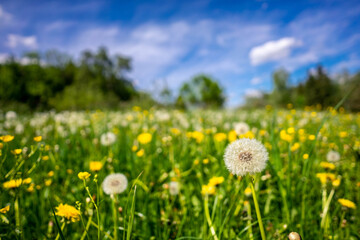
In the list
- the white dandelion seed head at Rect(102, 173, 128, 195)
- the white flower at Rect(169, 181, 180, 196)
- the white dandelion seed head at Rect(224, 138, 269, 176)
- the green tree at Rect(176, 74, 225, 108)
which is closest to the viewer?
the white dandelion seed head at Rect(224, 138, 269, 176)

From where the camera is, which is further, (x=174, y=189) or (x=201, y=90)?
(x=201, y=90)

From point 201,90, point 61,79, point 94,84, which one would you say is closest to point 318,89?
point 201,90

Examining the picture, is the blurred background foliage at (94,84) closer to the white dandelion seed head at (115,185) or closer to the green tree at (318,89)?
the green tree at (318,89)

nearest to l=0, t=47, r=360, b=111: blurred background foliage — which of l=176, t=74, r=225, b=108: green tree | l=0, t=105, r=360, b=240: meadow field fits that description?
l=176, t=74, r=225, b=108: green tree

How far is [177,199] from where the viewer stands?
62.1 inches

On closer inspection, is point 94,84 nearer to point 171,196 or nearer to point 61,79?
point 61,79

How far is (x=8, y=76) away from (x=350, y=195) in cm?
3848

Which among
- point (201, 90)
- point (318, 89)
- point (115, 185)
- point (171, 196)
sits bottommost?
point (171, 196)

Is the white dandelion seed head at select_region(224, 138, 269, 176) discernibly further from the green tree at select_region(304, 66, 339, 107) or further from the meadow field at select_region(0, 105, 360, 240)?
the green tree at select_region(304, 66, 339, 107)

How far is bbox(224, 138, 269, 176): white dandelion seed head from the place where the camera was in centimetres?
79

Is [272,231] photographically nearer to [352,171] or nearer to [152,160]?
[152,160]

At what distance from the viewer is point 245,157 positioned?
2.73 feet

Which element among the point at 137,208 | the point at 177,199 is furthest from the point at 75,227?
the point at 177,199

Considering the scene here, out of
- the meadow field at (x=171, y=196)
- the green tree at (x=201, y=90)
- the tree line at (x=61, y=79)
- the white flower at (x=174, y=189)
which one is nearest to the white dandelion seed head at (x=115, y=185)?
the meadow field at (x=171, y=196)
